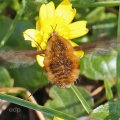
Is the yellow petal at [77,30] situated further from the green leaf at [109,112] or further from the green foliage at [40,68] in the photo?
the green leaf at [109,112]

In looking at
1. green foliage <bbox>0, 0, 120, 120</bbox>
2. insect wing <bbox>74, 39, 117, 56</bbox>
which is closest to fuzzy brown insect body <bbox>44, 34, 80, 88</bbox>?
insect wing <bbox>74, 39, 117, 56</bbox>

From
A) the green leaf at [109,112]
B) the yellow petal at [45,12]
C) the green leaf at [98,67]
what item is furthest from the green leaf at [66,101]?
the yellow petal at [45,12]

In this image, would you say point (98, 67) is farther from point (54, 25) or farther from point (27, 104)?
point (27, 104)

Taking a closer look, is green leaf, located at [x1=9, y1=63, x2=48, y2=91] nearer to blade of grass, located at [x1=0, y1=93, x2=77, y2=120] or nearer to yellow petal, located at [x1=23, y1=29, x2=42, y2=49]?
yellow petal, located at [x1=23, y1=29, x2=42, y2=49]

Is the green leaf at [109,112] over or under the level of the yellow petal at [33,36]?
under

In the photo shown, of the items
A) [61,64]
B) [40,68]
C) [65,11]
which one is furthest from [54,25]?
[61,64]

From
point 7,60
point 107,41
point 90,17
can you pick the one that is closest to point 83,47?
point 107,41
